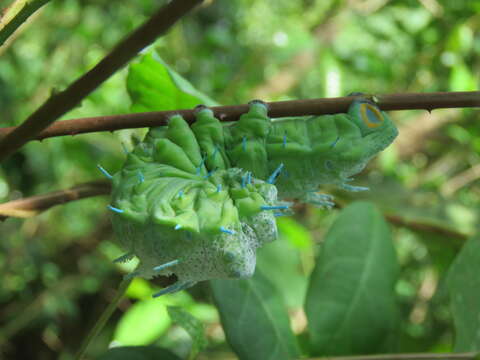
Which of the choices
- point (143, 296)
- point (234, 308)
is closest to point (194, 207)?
point (234, 308)

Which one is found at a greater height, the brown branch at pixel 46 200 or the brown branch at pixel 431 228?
the brown branch at pixel 46 200

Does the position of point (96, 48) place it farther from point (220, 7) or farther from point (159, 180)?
point (159, 180)

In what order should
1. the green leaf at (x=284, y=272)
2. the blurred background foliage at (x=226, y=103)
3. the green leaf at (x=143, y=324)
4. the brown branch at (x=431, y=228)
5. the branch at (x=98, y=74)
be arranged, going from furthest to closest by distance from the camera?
1. the blurred background foliage at (x=226, y=103)
2. the brown branch at (x=431, y=228)
3. the green leaf at (x=143, y=324)
4. the green leaf at (x=284, y=272)
5. the branch at (x=98, y=74)

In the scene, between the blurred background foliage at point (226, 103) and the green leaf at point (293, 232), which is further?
the blurred background foliage at point (226, 103)

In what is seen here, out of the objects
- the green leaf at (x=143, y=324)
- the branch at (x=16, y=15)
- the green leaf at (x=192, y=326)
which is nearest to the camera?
the branch at (x=16, y=15)

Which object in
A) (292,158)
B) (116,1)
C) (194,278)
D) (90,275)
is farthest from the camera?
(116,1)

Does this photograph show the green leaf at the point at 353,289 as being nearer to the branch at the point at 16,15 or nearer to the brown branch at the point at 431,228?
the brown branch at the point at 431,228

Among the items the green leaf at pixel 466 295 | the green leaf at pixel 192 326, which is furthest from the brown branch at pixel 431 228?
the green leaf at pixel 192 326

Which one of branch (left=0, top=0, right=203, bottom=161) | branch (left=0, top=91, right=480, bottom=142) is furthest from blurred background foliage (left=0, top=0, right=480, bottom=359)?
branch (left=0, top=0, right=203, bottom=161)
